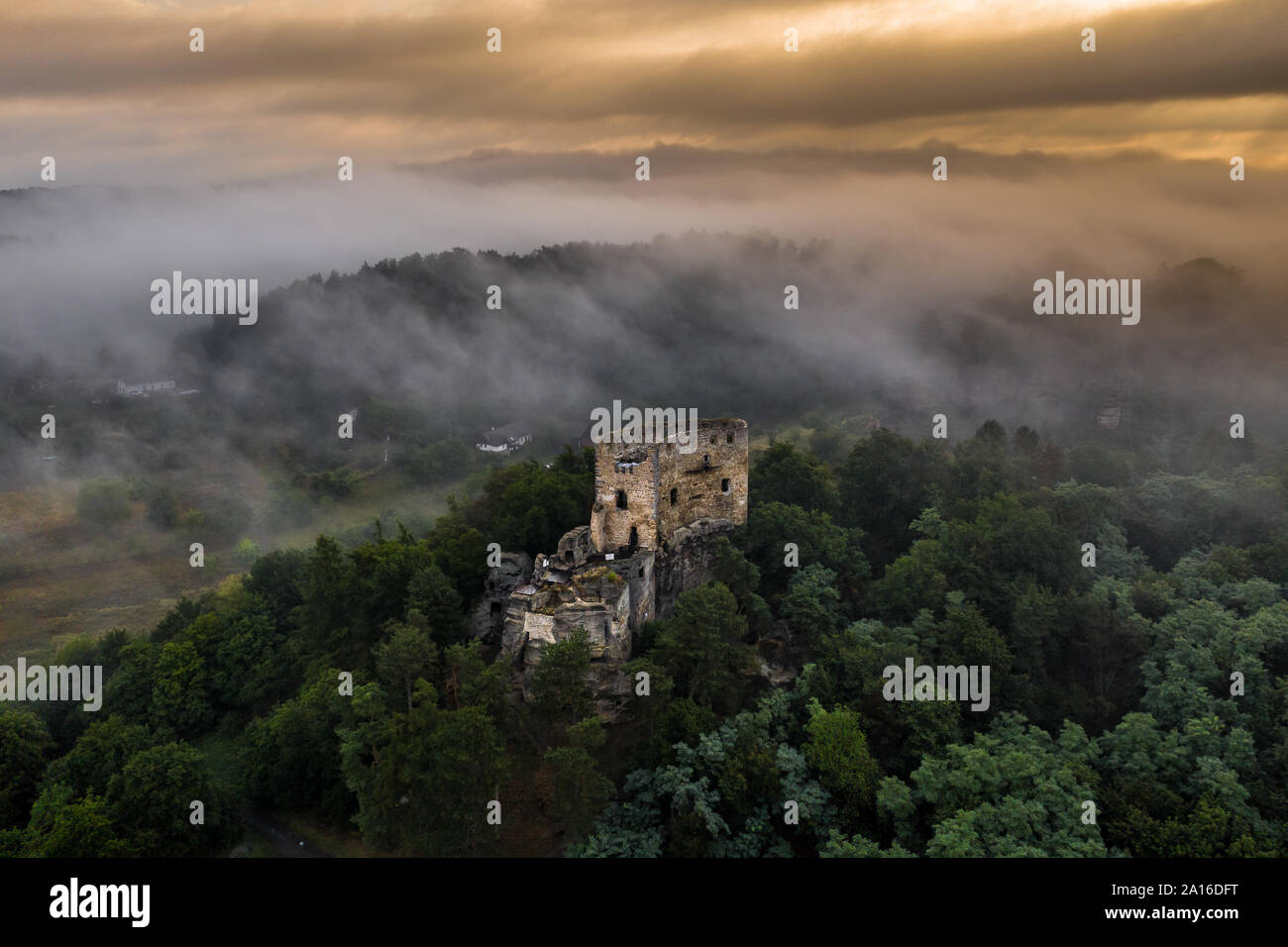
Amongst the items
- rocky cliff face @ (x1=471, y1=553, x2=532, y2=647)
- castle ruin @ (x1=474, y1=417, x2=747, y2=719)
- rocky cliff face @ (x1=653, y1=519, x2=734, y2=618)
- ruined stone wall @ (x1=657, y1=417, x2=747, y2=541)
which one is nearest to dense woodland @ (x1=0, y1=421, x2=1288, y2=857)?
rocky cliff face @ (x1=471, y1=553, x2=532, y2=647)

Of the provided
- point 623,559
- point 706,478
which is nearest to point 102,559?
point 623,559

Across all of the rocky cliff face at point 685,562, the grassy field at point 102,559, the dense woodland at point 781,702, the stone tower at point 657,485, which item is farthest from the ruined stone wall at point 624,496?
the grassy field at point 102,559

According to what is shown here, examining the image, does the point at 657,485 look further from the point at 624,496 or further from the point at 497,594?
the point at 497,594

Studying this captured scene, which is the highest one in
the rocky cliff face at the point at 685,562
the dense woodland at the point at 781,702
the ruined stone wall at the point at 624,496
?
the ruined stone wall at the point at 624,496

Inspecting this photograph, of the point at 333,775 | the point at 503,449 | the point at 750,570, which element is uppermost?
the point at 503,449

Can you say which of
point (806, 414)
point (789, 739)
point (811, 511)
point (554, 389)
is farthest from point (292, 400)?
point (789, 739)

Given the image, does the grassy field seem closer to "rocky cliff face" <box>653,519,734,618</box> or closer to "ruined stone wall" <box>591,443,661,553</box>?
"ruined stone wall" <box>591,443,661,553</box>

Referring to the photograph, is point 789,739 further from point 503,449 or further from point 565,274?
point 565,274

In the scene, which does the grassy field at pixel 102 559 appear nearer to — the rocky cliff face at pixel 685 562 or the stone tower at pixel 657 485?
the stone tower at pixel 657 485
